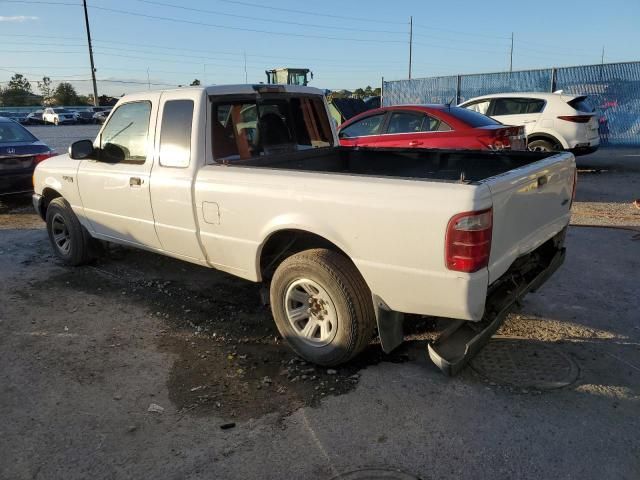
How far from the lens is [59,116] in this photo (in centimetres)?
4406

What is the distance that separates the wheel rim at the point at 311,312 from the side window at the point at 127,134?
194cm

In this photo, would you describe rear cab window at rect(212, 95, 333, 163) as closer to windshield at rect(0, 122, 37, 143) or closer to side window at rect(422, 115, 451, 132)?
side window at rect(422, 115, 451, 132)

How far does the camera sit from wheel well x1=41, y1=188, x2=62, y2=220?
604 cm

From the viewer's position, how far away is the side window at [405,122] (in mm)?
8703

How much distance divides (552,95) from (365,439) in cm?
1059

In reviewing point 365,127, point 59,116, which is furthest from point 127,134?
point 59,116

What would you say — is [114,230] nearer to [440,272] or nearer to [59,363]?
[59,363]

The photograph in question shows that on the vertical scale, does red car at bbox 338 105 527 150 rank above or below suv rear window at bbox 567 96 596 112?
below

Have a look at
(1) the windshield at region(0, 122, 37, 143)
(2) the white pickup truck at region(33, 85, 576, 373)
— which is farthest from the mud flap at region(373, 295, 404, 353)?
(1) the windshield at region(0, 122, 37, 143)

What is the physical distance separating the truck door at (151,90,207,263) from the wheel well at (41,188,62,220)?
89.3 inches

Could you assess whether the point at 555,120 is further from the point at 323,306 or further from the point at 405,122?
the point at 323,306

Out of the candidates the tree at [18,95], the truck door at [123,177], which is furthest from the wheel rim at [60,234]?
the tree at [18,95]

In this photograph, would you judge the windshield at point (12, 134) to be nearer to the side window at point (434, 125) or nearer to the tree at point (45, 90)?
the side window at point (434, 125)

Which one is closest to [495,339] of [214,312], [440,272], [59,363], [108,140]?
[440,272]
